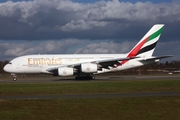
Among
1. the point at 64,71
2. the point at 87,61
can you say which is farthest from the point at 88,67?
the point at 87,61

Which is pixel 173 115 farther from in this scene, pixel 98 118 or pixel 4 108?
pixel 4 108

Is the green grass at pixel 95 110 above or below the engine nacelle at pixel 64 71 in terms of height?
below

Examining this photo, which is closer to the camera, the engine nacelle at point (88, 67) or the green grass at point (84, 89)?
the green grass at point (84, 89)

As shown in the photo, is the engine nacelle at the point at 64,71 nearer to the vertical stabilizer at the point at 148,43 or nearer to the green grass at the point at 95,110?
the vertical stabilizer at the point at 148,43

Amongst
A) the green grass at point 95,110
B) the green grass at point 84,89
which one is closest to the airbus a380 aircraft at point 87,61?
the green grass at point 84,89

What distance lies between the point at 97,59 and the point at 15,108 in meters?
30.4

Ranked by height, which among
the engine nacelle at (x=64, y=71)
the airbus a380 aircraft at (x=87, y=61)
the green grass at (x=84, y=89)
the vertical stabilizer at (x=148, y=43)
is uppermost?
the vertical stabilizer at (x=148, y=43)

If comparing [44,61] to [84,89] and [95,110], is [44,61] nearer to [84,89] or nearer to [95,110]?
[84,89]

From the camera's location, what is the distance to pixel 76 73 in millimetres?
43781

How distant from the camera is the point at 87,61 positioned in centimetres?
4569

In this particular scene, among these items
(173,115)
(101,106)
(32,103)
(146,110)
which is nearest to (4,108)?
(32,103)

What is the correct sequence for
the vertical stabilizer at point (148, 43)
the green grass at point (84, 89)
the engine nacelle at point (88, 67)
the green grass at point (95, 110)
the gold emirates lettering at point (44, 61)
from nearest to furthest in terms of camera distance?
1. the green grass at point (95, 110)
2. the green grass at point (84, 89)
3. the engine nacelle at point (88, 67)
4. the gold emirates lettering at point (44, 61)
5. the vertical stabilizer at point (148, 43)

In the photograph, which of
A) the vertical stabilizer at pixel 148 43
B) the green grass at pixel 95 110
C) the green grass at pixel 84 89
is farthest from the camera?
the vertical stabilizer at pixel 148 43

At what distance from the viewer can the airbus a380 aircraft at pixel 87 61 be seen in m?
42.7
